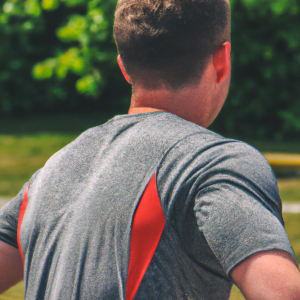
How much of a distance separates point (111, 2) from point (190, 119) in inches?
404

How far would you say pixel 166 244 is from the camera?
1038 millimetres

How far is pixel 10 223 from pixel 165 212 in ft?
1.80

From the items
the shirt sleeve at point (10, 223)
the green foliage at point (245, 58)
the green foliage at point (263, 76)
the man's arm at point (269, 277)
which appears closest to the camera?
the man's arm at point (269, 277)

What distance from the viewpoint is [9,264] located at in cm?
135

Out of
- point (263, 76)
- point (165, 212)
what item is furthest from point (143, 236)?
point (263, 76)

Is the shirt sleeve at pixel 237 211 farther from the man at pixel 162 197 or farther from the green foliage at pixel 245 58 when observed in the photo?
the green foliage at pixel 245 58

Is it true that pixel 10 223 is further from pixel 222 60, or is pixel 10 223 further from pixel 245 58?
pixel 245 58

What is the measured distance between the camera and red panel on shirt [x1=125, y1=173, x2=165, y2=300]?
3.36ft

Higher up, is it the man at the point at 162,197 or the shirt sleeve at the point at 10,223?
the man at the point at 162,197

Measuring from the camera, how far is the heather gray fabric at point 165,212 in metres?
0.97

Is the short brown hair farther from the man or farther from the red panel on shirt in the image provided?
the red panel on shirt

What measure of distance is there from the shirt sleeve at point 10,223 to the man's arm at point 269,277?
685 millimetres

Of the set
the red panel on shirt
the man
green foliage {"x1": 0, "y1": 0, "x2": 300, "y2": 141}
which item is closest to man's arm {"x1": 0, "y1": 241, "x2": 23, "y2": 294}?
the man

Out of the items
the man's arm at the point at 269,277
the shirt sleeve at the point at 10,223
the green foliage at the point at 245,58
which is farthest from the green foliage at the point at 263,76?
the man's arm at the point at 269,277
